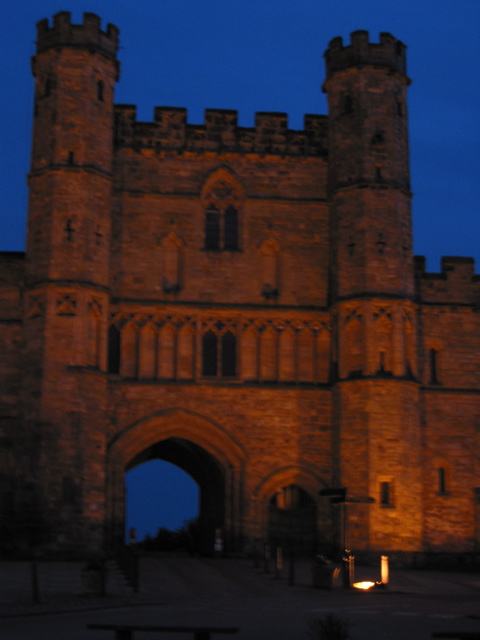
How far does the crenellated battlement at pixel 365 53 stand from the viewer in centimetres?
3172

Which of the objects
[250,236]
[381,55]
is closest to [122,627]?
[250,236]

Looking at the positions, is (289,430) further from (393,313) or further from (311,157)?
(311,157)

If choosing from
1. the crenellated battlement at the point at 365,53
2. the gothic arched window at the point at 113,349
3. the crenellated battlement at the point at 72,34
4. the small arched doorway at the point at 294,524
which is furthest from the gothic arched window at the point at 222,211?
the small arched doorway at the point at 294,524

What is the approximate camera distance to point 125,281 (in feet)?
101

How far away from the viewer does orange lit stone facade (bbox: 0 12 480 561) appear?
2869cm

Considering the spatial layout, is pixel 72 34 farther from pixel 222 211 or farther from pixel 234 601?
pixel 234 601

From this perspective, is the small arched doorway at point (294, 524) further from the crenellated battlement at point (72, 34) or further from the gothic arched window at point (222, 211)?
the crenellated battlement at point (72, 34)

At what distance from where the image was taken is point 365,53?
104ft

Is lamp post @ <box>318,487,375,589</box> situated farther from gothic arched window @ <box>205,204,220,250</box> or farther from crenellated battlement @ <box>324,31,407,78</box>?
crenellated battlement @ <box>324,31,407,78</box>

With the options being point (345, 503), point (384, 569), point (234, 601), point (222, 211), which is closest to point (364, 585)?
point (384, 569)

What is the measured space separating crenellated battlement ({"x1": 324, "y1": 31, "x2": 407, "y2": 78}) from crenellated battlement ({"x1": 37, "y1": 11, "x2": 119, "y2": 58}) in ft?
22.2

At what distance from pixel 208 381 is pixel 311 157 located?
745 cm

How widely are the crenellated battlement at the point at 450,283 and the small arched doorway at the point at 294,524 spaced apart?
686cm

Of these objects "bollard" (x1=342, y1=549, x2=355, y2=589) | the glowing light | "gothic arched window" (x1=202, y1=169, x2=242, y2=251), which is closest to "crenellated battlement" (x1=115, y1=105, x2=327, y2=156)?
"gothic arched window" (x1=202, y1=169, x2=242, y2=251)
